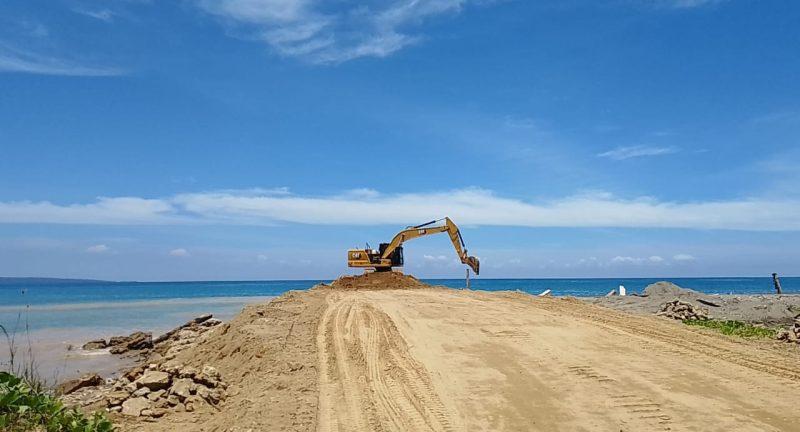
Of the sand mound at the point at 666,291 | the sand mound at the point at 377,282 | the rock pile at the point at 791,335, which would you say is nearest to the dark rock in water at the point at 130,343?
the sand mound at the point at 377,282

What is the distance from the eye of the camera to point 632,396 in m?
9.00

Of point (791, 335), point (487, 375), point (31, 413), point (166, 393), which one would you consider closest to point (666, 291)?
point (791, 335)

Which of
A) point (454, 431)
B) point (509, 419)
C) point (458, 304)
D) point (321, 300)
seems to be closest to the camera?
point (454, 431)

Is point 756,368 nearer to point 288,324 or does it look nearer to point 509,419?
point 509,419

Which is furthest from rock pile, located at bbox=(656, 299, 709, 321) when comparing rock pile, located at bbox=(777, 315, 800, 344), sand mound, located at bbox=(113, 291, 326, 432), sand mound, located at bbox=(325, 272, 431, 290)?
sand mound, located at bbox=(325, 272, 431, 290)

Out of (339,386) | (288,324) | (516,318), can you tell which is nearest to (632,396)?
(339,386)

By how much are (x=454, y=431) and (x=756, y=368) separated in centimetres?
685

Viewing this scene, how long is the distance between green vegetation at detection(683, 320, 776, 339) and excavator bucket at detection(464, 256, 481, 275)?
568 inches

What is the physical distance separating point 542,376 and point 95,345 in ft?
64.0

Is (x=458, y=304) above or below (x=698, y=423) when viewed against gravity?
above

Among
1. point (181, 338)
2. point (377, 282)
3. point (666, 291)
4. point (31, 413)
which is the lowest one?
point (181, 338)

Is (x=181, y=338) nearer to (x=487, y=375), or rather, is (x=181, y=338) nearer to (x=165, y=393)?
(x=165, y=393)

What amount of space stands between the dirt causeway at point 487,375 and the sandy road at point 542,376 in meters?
0.03

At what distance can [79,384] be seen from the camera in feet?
45.9
